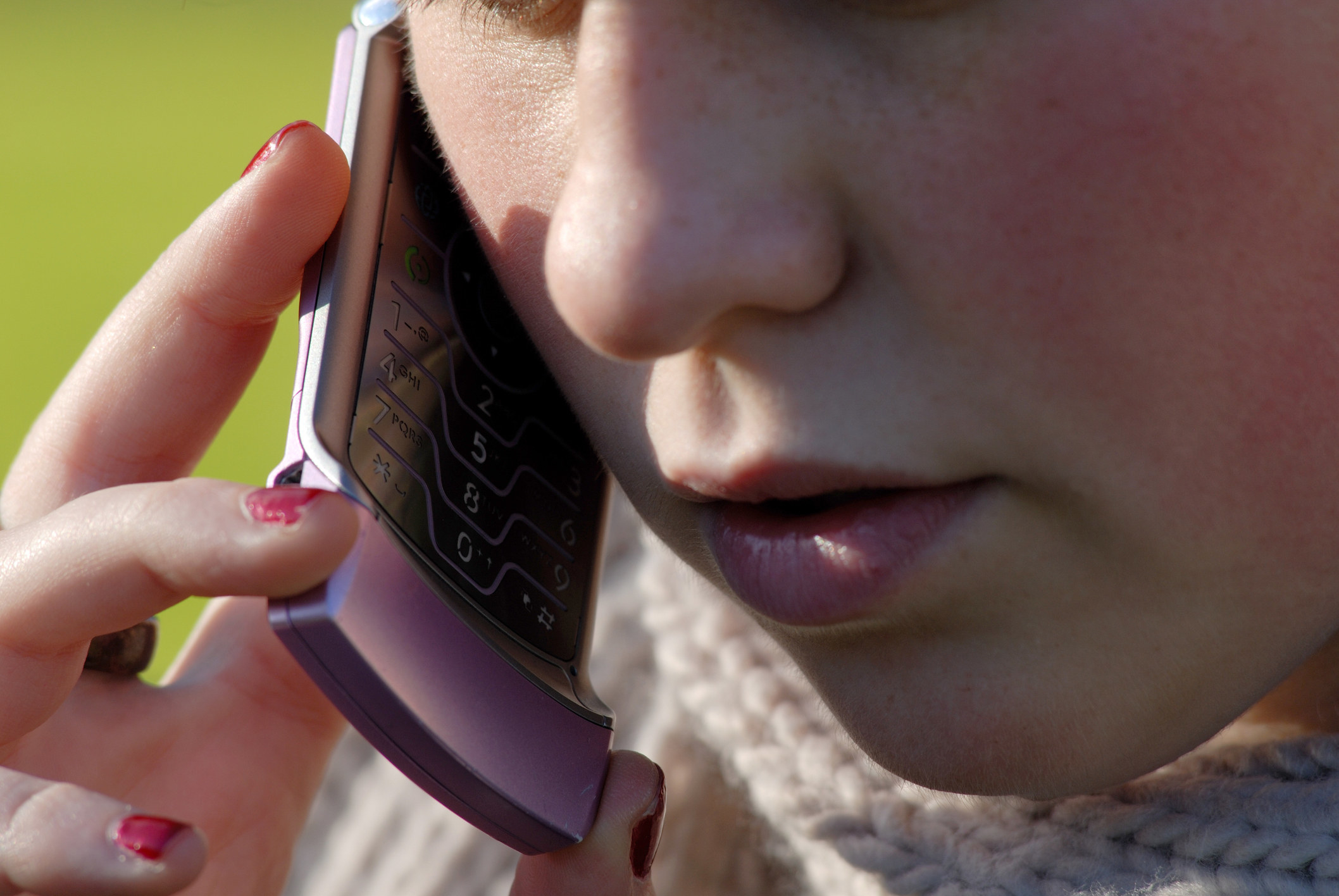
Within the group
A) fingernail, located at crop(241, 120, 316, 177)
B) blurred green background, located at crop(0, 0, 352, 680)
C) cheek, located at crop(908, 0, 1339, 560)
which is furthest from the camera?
blurred green background, located at crop(0, 0, 352, 680)

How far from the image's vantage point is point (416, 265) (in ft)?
1.62

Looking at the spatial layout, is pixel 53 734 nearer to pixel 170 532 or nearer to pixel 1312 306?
pixel 170 532

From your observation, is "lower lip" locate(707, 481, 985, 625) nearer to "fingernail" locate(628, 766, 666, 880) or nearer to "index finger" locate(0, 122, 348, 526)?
"fingernail" locate(628, 766, 666, 880)

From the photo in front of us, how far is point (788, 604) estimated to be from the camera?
36cm

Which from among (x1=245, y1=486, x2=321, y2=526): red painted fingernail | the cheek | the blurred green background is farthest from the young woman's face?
the blurred green background

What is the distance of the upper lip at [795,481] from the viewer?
1.04ft

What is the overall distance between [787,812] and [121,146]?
1.96m

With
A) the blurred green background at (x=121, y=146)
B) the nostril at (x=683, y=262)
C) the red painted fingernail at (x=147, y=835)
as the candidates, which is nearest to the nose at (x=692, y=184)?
the nostril at (x=683, y=262)

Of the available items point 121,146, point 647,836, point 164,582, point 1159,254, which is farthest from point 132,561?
point 121,146

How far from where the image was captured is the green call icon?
49 centimetres

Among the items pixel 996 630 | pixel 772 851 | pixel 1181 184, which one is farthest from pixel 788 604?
pixel 772 851

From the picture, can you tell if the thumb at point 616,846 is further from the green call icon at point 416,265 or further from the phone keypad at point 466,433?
the green call icon at point 416,265

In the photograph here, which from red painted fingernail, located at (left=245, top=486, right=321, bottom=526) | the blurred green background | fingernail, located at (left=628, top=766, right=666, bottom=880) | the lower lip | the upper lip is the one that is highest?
red painted fingernail, located at (left=245, top=486, right=321, bottom=526)

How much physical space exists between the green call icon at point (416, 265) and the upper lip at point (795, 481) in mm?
191
